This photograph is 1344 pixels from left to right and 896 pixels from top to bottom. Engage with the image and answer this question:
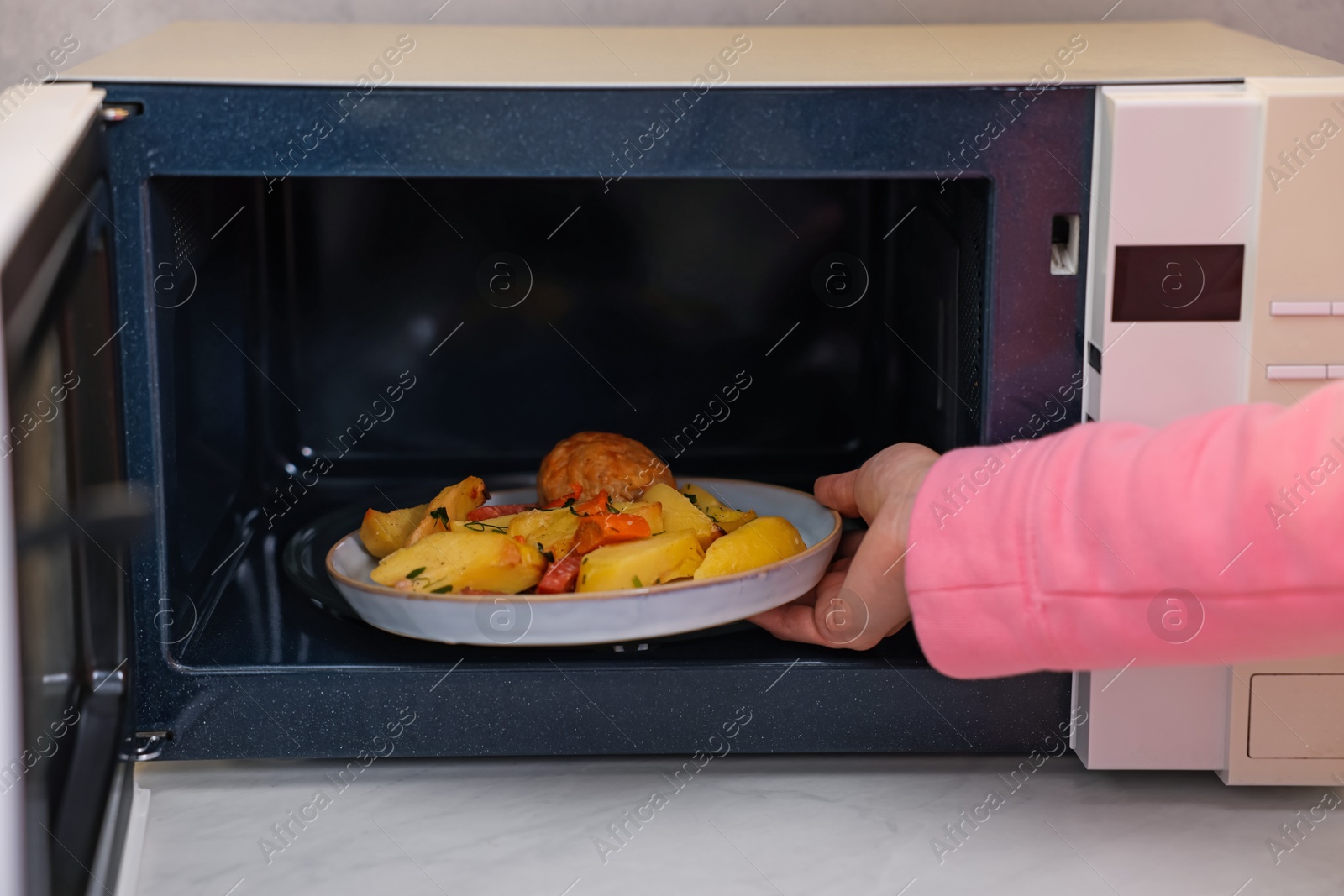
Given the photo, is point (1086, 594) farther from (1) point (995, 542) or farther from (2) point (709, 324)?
(2) point (709, 324)

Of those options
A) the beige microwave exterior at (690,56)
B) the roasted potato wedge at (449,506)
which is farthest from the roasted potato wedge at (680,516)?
the beige microwave exterior at (690,56)

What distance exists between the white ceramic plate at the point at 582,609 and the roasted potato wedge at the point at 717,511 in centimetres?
9

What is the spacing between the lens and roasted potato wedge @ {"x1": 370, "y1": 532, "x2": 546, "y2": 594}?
665 millimetres

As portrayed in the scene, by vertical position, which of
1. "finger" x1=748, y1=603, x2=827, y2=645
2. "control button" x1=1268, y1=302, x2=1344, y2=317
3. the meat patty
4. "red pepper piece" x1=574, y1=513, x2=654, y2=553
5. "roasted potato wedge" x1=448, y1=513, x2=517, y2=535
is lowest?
"finger" x1=748, y1=603, x2=827, y2=645

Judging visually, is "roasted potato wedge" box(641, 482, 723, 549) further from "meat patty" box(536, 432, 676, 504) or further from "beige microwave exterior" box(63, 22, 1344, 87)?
"beige microwave exterior" box(63, 22, 1344, 87)

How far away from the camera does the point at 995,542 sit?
58cm

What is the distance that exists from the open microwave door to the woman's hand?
0.35 m

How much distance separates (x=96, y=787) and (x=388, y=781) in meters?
0.20

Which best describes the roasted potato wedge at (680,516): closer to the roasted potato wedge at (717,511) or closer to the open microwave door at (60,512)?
the roasted potato wedge at (717,511)

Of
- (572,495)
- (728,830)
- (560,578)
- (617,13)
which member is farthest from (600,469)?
(617,13)

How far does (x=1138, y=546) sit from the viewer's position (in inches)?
21.7

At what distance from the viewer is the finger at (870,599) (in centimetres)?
66

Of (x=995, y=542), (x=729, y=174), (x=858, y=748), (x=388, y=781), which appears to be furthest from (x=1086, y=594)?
(x=388, y=781)

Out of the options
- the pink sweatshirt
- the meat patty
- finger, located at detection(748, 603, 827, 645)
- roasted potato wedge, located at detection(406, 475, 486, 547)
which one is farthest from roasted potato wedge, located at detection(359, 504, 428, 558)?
the pink sweatshirt
